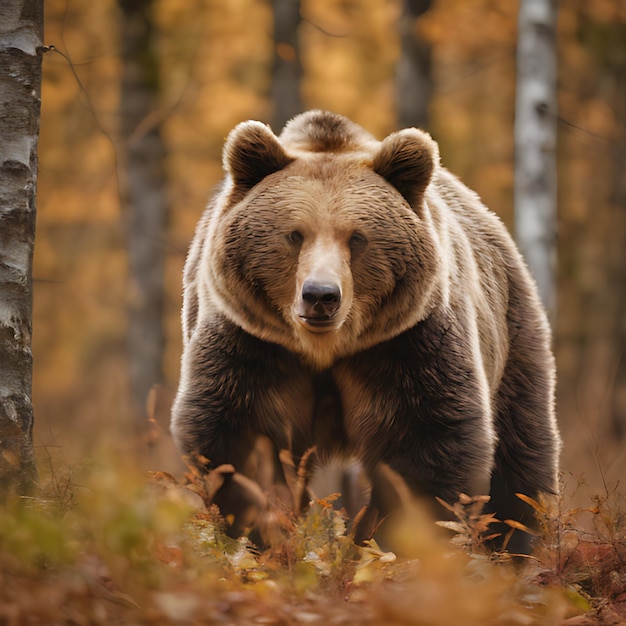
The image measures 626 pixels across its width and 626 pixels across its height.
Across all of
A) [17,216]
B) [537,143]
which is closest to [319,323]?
[17,216]

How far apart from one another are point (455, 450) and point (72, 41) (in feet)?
38.5

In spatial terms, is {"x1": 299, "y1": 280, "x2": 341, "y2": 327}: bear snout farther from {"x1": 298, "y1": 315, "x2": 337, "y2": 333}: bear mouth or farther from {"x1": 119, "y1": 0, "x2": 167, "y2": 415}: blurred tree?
{"x1": 119, "y1": 0, "x2": 167, "y2": 415}: blurred tree

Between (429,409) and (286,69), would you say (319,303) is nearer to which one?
(429,409)

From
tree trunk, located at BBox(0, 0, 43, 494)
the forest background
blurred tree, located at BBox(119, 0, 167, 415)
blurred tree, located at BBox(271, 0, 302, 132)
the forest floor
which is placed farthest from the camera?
the forest background

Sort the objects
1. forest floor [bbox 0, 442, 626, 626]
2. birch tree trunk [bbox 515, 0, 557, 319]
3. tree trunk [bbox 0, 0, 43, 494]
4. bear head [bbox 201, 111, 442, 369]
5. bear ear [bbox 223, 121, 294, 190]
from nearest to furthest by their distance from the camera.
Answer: forest floor [bbox 0, 442, 626, 626] → tree trunk [bbox 0, 0, 43, 494] → bear head [bbox 201, 111, 442, 369] → bear ear [bbox 223, 121, 294, 190] → birch tree trunk [bbox 515, 0, 557, 319]

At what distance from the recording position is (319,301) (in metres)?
3.73

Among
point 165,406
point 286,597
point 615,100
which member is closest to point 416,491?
point 286,597

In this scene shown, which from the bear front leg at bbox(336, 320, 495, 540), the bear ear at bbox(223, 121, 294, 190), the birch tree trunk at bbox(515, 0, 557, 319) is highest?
the birch tree trunk at bbox(515, 0, 557, 319)

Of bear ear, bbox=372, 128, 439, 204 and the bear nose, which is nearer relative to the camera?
the bear nose

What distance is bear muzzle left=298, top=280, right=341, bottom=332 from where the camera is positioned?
372cm

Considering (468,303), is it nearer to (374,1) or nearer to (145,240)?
(145,240)

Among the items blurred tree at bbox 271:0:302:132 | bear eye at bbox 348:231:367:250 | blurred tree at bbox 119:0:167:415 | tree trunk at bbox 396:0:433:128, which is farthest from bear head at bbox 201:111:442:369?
blurred tree at bbox 119:0:167:415

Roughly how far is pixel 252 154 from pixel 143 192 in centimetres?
826

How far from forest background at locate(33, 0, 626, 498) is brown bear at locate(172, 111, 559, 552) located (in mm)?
5070
